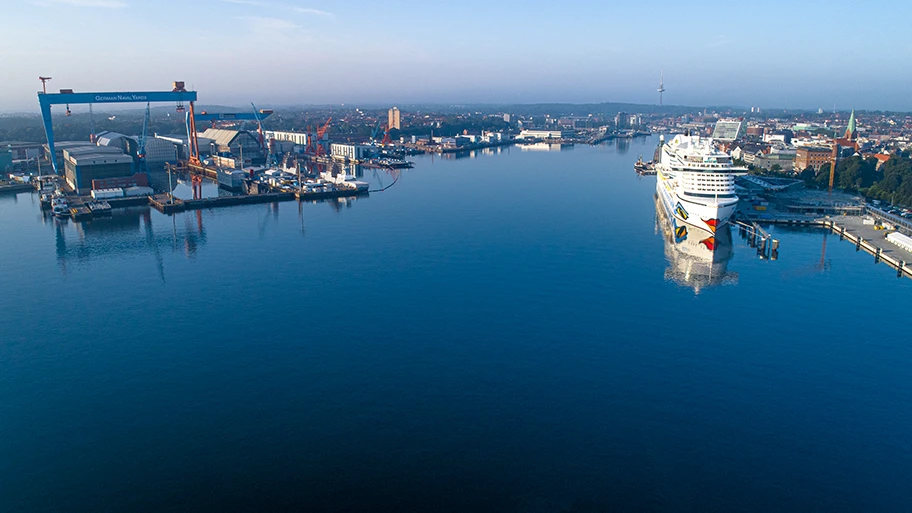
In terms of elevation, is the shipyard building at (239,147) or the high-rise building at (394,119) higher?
the high-rise building at (394,119)

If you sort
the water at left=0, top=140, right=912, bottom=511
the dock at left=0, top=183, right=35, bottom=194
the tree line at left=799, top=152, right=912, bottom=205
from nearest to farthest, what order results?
1. the water at left=0, top=140, right=912, bottom=511
2. the tree line at left=799, top=152, right=912, bottom=205
3. the dock at left=0, top=183, right=35, bottom=194

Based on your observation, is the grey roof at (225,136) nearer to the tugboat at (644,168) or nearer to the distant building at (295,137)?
the distant building at (295,137)

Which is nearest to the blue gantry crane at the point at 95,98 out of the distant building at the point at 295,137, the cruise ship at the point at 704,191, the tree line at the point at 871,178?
the distant building at the point at 295,137

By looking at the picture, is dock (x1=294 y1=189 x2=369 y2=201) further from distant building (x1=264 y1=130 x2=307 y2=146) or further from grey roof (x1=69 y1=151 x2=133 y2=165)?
distant building (x1=264 y1=130 x2=307 y2=146)

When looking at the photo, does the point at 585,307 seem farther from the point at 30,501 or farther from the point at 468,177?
the point at 468,177

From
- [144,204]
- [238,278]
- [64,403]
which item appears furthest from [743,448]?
[144,204]

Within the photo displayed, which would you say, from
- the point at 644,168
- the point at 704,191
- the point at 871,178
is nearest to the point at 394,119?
the point at 644,168

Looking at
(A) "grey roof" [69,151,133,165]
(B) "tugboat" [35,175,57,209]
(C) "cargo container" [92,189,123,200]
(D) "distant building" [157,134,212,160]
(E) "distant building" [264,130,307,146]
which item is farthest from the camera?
(E) "distant building" [264,130,307,146]

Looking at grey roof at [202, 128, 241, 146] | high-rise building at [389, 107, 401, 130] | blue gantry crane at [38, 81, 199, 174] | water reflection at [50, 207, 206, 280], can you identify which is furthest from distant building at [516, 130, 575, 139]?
water reflection at [50, 207, 206, 280]
